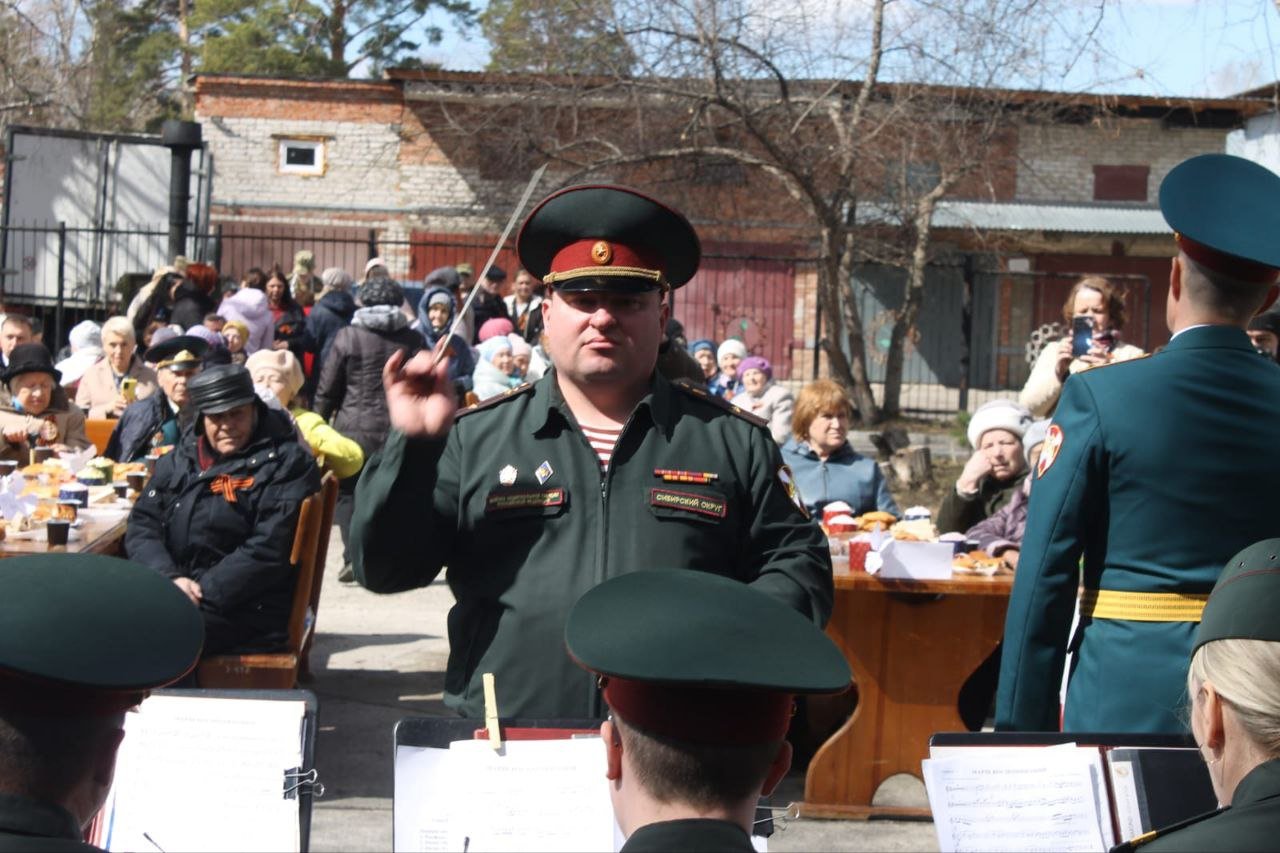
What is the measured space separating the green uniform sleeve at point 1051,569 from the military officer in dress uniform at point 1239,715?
103 cm

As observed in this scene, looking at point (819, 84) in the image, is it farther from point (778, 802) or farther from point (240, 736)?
point (240, 736)

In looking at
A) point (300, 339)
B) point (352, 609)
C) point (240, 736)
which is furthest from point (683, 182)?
point (240, 736)

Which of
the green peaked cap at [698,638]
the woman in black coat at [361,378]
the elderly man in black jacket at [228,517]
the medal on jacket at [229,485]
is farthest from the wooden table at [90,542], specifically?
the green peaked cap at [698,638]

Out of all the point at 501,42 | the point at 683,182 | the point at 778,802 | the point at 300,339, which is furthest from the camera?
the point at 683,182

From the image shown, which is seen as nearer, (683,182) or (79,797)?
(79,797)

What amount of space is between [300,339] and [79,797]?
11760mm

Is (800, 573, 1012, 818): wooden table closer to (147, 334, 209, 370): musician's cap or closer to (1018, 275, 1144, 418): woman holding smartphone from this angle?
(1018, 275, 1144, 418): woman holding smartphone

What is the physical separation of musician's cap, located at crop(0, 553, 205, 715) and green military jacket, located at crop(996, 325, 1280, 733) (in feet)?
6.56

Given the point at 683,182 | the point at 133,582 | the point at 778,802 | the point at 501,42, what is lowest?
the point at 778,802

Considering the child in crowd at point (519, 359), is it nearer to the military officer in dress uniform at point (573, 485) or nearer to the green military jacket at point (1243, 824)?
the military officer in dress uniform at point (573, 485)

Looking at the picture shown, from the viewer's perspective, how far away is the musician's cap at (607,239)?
321 cm

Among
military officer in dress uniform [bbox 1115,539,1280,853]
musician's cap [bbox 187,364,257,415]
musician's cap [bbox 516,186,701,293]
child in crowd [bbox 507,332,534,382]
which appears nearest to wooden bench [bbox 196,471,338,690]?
musician's cap [bbox 187,364,257,415]

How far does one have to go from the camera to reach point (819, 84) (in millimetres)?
→ 15461

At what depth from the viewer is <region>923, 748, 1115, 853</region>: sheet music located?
119 inches
